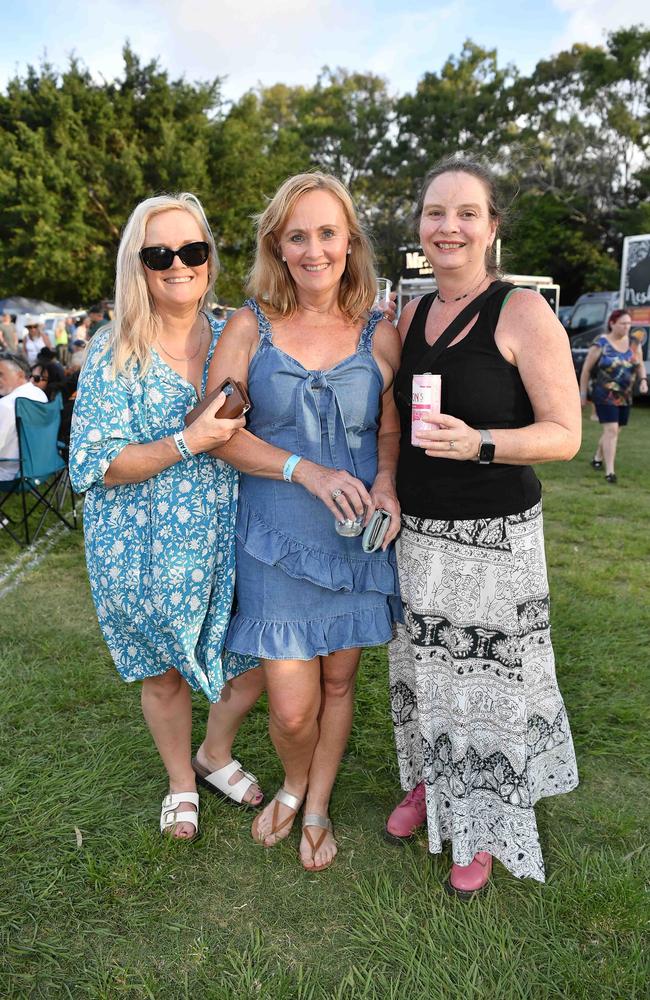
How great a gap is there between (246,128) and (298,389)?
27.2 meters

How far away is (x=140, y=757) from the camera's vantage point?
3.04 meters

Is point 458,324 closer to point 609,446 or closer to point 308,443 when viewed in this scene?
point 308,443

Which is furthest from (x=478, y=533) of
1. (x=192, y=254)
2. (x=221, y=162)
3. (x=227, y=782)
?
(x=221, y=162)

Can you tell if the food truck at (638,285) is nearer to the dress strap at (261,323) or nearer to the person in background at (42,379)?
the person in background at (42,379)

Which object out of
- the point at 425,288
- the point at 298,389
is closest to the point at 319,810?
the point at 298,389

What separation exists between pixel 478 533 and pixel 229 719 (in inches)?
48.9

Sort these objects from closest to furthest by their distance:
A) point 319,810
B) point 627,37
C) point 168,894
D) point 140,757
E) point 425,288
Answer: point 168,894, point 319,810, point 140,757, point 425,288, point 627,37

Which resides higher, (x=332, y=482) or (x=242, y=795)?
(x=332, y=482)

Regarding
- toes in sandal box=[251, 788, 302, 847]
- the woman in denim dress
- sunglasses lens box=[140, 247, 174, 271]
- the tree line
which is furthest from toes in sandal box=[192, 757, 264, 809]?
the tree line

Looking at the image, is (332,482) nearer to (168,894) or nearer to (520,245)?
(168,894)

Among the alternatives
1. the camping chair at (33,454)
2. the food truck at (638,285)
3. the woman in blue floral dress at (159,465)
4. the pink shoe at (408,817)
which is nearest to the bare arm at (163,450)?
the woman in blue floral dress at (159,465)

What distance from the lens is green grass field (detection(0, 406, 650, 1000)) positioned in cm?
202

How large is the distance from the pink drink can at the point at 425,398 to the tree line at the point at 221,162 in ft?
74.9

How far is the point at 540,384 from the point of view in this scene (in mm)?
1989
